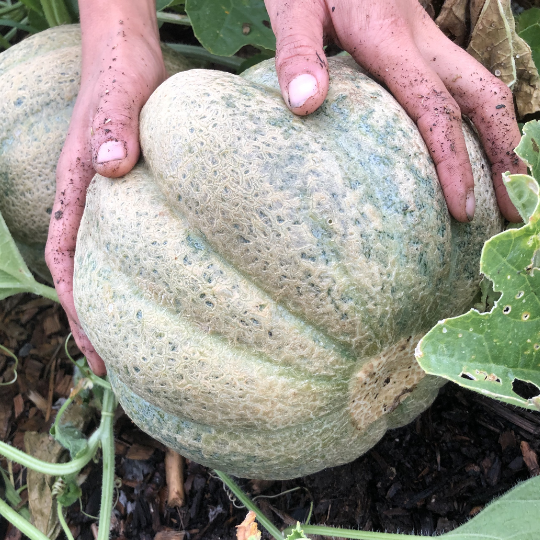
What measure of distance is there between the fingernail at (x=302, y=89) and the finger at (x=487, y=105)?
0.37 metres

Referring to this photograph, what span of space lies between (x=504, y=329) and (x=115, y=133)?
0.90 m

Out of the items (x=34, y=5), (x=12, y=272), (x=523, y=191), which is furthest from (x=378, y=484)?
(x=34, y=5)

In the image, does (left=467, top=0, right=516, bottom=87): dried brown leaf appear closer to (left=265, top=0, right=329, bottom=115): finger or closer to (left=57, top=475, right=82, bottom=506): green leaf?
(left=265, top=0, right=329, bottom=115): finger

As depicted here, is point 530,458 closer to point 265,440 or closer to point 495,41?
point 265,440

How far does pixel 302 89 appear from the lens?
1150 millimetres

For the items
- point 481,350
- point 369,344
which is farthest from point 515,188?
point 369,344

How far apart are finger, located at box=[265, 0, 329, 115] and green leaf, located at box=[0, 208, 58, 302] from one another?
1.04m

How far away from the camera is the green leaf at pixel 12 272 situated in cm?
179

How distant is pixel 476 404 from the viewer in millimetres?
1804

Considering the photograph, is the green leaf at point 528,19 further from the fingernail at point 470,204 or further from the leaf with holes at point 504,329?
the leaf with holes at point 504,329

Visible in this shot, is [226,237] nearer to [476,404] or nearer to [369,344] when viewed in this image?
[369,344]

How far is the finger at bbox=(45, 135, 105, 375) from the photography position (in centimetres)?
158

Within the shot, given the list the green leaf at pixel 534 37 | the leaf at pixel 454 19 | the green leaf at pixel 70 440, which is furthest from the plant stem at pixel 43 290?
the green leaf at pixel 534 37

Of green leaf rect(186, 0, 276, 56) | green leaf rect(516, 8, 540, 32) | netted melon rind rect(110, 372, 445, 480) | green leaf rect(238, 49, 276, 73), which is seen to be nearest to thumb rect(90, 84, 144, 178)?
netted melon rind rect(110, 372, 445, 480)
